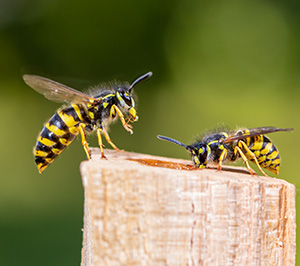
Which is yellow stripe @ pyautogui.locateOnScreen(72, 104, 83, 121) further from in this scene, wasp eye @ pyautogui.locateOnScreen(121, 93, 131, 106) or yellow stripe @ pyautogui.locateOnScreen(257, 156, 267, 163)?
yellow stripe @ pyautogui.locateOnScreen(257, 156, 267, 163)

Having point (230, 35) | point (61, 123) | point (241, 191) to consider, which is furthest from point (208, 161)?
point (230, 35)

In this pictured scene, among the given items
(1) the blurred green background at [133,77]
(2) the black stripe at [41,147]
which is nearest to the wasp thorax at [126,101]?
(2) the black stripe at [41,147]

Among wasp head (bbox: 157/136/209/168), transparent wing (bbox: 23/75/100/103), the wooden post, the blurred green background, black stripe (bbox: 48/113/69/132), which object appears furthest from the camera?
the blurred green background

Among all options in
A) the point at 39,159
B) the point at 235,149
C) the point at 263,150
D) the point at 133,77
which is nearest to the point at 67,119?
the point at 39,159

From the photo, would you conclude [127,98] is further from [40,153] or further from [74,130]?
[40,153]

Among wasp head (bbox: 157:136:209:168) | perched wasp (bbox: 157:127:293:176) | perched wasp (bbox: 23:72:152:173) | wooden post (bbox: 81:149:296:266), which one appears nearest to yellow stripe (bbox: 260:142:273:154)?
perched wasp (bbox: 157:127:293:176)

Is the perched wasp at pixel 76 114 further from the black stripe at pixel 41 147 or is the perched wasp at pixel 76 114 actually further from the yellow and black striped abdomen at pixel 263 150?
the yellow and black striped abdomen at pixel 263 150
